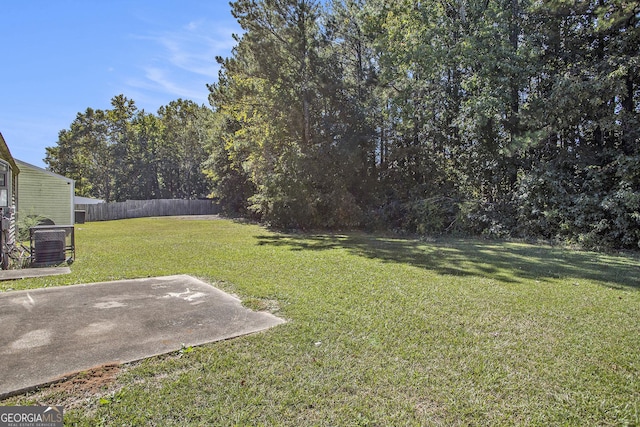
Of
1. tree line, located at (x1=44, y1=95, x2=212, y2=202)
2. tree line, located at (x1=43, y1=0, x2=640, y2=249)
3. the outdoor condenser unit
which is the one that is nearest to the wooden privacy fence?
tree line, located at (x1=44, y1=95, x2=212, y2=202)

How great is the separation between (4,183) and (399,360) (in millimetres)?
9442

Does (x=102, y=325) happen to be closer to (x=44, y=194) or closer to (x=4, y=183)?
(x=4, y=183)

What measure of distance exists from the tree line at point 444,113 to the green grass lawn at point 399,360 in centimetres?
568

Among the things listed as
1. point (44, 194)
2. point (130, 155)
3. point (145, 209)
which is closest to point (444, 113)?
point (44, 194)

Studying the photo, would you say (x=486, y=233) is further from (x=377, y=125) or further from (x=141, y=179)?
(x=141, y=179)

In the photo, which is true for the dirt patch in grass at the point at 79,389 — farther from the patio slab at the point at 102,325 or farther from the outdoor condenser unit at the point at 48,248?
Answer: the outdoor condenser unit at the point at 48,248

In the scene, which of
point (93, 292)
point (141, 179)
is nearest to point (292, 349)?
point (93, 292)

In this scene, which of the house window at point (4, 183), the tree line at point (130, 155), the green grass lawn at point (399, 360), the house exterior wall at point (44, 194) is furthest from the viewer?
the tree line at point (130, 155)

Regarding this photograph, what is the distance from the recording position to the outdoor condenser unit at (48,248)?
647 cm

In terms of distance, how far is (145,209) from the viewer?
1088 inches

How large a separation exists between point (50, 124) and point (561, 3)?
39.4 metres

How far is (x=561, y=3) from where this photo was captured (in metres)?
9.86

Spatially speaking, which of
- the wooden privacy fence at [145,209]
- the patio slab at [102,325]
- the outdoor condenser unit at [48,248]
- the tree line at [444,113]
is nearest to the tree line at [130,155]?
the wooden privacy fence at [145,209]

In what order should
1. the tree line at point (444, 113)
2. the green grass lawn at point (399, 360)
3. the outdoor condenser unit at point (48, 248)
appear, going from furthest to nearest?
the tree line at point (444, 113) < the outdoor condenser unit at point (48, 248) < the green grass lawn at point (399, 360)
